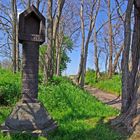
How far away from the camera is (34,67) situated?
7.60 meters

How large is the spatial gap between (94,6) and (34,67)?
18.7 m

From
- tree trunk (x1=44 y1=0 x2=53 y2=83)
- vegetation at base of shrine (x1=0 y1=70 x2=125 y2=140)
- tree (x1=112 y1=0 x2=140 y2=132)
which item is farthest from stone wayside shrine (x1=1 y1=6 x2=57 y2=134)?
tree trunk (x1=44 y1=0 x2=53 y2=83)

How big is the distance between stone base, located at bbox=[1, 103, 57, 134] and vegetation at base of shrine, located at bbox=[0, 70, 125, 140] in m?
0.21

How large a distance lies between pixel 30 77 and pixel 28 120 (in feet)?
3.06

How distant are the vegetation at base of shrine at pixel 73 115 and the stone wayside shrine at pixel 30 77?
37 centimetres

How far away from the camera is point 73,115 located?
33.6 feet

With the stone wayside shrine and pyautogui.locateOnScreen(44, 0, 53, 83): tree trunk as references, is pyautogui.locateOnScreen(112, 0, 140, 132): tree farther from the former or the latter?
pyautogui.locateOnScreen(44, 0, 53, 83): tree trunk

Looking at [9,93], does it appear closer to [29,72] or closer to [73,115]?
[73,115]

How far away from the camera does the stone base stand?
23.7 ft

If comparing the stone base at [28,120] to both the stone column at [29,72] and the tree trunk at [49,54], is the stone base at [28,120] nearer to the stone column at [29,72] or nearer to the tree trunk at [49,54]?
the stone column at [29,72]

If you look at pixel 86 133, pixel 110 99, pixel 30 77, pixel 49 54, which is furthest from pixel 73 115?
pixel 110 99

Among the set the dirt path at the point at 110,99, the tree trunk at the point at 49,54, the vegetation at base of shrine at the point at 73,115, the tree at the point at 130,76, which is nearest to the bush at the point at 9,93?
the vegetation at base of shrine at the point at 73,115

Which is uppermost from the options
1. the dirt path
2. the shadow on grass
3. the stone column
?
the stone column

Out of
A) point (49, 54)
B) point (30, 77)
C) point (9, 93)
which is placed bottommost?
point (9, 93)
